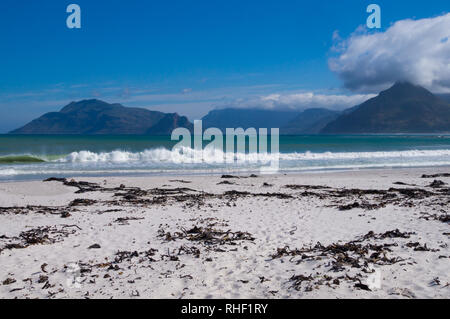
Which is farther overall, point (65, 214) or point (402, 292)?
point (65, 214)

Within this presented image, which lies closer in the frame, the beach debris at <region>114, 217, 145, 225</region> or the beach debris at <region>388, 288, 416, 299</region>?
the beach debris at <region>388, 288, 416, 299</region>

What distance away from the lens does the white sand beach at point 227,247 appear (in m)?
4.84

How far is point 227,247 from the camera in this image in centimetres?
665

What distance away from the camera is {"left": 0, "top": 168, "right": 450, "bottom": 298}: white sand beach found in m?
4.84

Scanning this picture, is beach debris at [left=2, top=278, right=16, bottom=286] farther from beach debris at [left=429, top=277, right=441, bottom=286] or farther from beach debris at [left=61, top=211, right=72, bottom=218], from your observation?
beach debris at [left=429, top=277, right=441, bottom=286]

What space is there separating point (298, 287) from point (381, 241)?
2848 millimetres

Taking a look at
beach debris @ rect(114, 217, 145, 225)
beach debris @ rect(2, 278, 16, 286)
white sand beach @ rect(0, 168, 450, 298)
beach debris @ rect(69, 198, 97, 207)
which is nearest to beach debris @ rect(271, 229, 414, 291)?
white sand beach @ rect(0, 168, 450, 298)

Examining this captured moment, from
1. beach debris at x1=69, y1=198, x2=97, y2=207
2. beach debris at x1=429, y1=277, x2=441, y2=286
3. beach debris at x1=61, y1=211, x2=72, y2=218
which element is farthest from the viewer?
beach debris at x1=69, y1=198, x2=97, y2=207

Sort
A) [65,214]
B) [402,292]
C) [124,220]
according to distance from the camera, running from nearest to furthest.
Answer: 1. [402,292]
2. [124,220]
3. [65,214]

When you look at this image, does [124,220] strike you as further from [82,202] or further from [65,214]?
[82,202]

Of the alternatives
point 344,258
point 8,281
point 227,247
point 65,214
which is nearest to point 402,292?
point 344,258

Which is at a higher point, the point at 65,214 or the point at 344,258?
the point at 65,214
